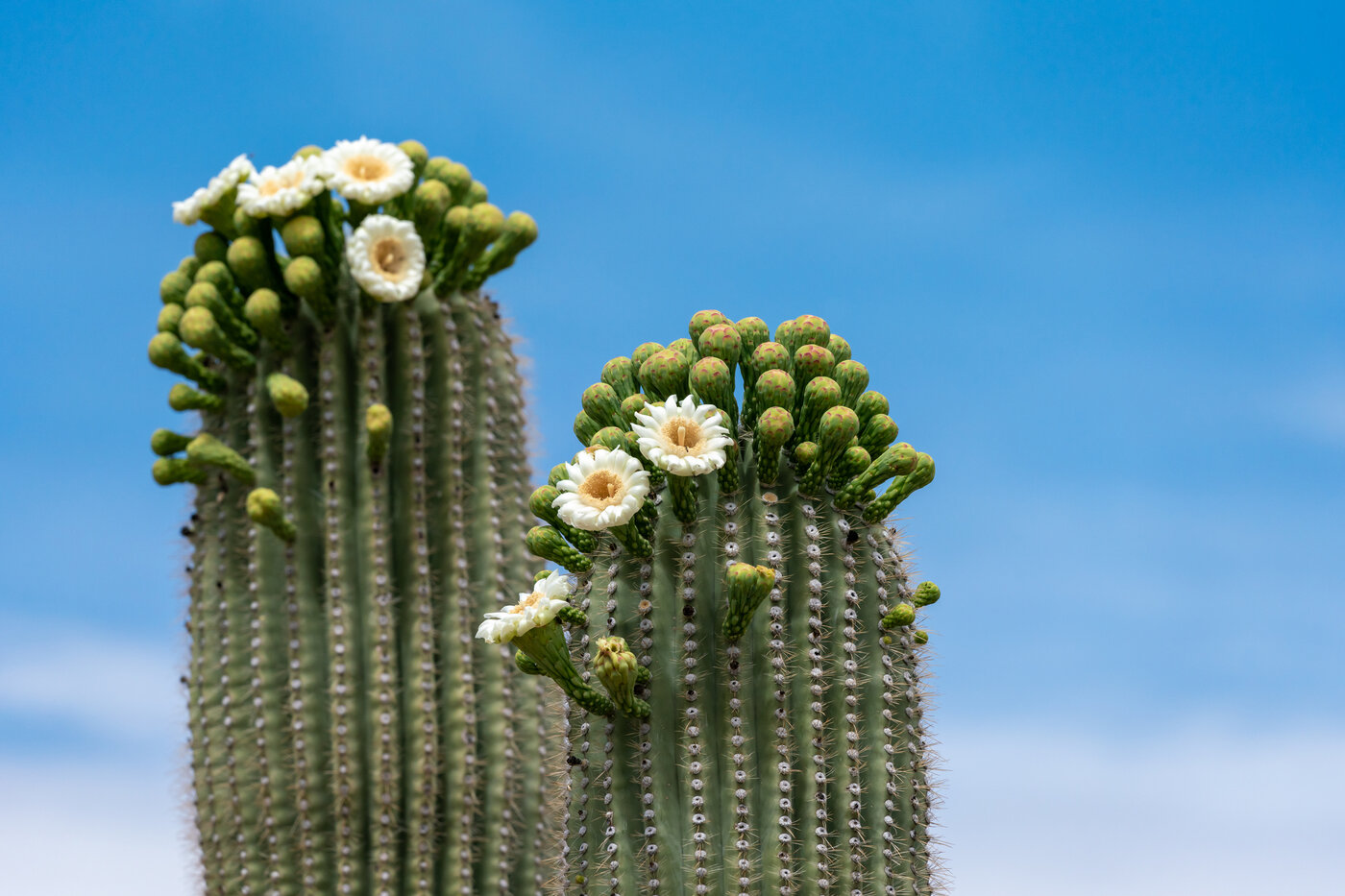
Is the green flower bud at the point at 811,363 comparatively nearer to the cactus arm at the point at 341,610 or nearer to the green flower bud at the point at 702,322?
the green flower bud at the point at 702,322

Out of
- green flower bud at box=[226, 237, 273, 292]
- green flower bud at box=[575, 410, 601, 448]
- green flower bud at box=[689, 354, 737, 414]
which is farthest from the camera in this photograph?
green flower bud at box=[226, 237, 273, 292]

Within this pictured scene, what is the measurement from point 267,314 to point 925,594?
250 centimetres

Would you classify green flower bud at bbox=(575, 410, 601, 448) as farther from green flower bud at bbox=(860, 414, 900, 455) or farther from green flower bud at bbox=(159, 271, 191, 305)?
green flower bud at bbox=(159, 271, 191, 305)

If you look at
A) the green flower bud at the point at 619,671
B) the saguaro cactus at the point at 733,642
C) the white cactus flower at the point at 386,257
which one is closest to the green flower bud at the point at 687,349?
the saguaro cactus at the point at 733,642

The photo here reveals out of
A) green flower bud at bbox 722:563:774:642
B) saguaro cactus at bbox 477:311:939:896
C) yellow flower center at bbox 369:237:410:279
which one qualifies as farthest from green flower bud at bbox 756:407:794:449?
→ yellow flower center at bbox 369:237:410:279

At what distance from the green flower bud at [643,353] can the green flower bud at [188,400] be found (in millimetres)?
1734

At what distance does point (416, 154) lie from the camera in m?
5.13

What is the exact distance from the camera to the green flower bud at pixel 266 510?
4684 millimetres

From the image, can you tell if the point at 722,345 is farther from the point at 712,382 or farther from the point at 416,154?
the point at 416,154

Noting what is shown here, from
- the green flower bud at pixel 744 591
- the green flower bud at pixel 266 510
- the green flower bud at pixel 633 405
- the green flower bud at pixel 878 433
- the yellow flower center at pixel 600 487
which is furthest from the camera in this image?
the green flower bud at pixel 266 510

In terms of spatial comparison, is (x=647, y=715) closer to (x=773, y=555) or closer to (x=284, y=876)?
(x=773, y=555)

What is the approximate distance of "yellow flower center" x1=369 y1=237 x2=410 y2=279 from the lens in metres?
4.80

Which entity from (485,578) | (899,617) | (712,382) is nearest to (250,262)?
(485,578)

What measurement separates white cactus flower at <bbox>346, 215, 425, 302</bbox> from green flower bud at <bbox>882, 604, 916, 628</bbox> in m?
2.09
